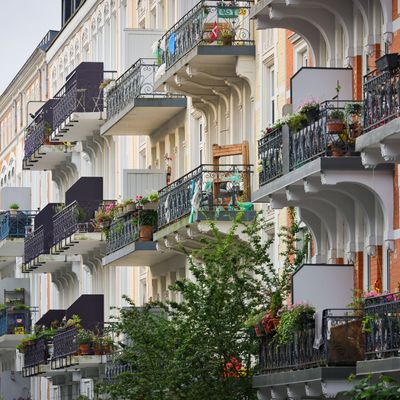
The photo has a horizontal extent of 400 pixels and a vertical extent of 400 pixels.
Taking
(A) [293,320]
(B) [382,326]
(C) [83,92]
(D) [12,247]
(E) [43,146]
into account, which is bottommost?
(B) [382,326]

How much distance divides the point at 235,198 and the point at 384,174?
9.52 meters

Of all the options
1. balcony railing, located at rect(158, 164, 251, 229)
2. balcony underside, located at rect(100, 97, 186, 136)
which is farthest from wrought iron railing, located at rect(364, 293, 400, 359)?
balcony underside, located at rect(100, 97, 186, 136)

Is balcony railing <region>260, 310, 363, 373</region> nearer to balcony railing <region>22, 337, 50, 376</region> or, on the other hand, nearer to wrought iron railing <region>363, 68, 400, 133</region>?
wrought iron railing <region>363, 68, 400, 133</region>

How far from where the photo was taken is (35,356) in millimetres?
59031

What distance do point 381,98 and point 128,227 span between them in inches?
801

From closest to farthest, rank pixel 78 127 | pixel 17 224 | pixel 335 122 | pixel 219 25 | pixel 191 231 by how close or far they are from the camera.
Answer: pixel 335 122, pixel 219 25, pixel 191 231, pixel 78 127, pixel 17 224

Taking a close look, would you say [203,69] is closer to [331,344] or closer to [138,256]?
[138,256]

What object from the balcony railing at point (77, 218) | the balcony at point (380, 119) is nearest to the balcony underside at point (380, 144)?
the balcony at point (380, 119)

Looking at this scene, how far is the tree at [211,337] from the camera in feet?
108

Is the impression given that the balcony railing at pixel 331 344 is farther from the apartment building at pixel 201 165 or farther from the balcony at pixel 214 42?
the balcony at pixel 214 42

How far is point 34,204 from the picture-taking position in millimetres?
72188

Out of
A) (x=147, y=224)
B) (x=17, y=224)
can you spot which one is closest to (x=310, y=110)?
(x=147, y=224)

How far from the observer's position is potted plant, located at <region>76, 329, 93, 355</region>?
51.8 meters

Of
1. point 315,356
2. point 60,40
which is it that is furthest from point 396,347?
point 60,40
